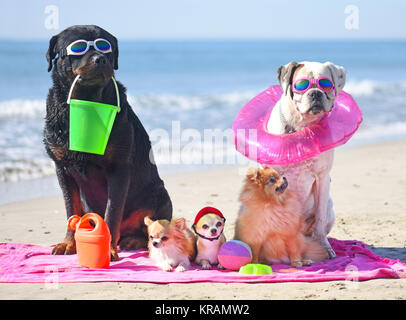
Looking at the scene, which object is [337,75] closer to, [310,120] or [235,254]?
[310,120]

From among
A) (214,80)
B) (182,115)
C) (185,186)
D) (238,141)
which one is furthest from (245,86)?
(238,141)

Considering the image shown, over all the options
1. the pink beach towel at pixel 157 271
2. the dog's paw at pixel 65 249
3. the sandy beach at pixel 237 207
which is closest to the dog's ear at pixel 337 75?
the pink beach towel at pixel 157 271

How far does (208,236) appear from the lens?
5395 mm

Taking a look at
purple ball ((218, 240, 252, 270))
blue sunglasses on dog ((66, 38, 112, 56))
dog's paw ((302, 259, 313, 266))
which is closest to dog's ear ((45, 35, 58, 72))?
blue sunglasses on dog ((66, 38, 112, 56))

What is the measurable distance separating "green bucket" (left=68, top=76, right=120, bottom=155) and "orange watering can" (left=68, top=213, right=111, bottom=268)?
23.0 inches

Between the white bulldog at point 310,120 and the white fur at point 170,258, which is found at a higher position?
the white bulldog at point 310,120

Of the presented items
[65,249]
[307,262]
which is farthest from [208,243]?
[65,249]

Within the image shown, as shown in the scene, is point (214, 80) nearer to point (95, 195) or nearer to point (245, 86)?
point (245, 86)

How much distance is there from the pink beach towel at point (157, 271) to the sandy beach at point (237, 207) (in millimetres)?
98

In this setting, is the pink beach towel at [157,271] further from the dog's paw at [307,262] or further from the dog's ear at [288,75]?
the dog's ear at [288,75]

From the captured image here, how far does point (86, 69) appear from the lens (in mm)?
5176

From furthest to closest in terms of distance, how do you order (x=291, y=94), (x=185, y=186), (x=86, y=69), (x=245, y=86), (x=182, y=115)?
(x=245, y=86) < (x=182, y=115) < (x=185, y=186) < (x=291, y=94) < (x=86, y=69)

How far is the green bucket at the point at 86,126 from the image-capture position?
531 cm

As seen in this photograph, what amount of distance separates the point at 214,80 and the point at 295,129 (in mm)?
23637
